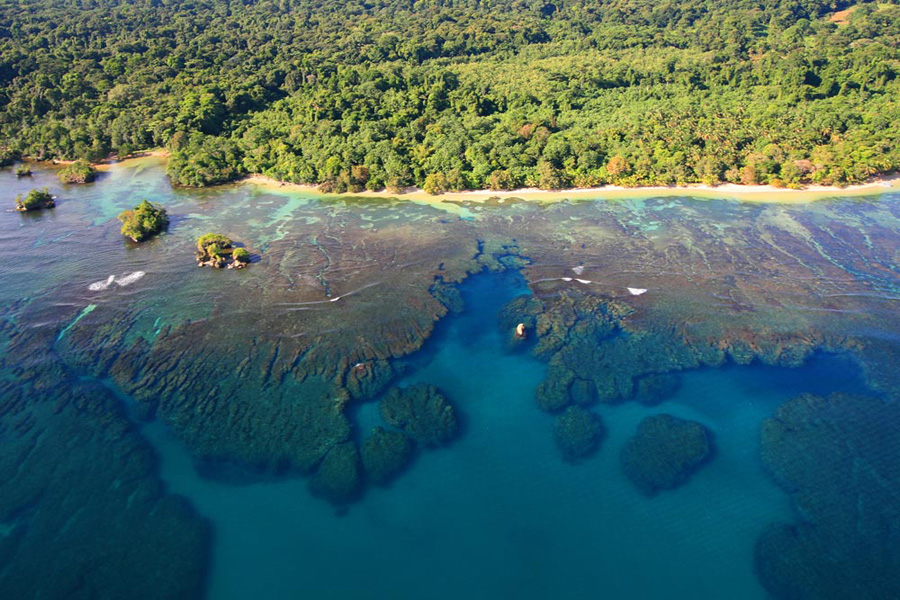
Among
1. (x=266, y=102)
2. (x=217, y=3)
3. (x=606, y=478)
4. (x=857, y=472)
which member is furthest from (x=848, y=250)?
(x=217, y=3)

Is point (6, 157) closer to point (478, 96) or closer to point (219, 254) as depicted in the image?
point (219, 254)

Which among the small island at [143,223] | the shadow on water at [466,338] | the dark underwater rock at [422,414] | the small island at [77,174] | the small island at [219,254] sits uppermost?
the small island at [77,174]

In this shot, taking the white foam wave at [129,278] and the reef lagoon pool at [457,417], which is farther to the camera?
the white foam wave at [129,278]

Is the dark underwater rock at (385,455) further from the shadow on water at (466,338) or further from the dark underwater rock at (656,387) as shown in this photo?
the dark underwater rock at (656,387)

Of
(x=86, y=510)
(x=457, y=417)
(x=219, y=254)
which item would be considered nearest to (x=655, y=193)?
(x=457, y=417)

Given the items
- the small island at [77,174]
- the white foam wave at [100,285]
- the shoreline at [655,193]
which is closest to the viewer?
the white foam wave at [100,285]

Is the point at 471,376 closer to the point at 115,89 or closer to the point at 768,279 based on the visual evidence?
the point at 768,279

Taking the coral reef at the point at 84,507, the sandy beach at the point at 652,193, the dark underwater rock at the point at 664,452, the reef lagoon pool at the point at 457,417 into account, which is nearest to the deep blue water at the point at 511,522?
the reef lagoon pool at the point at 457,417
